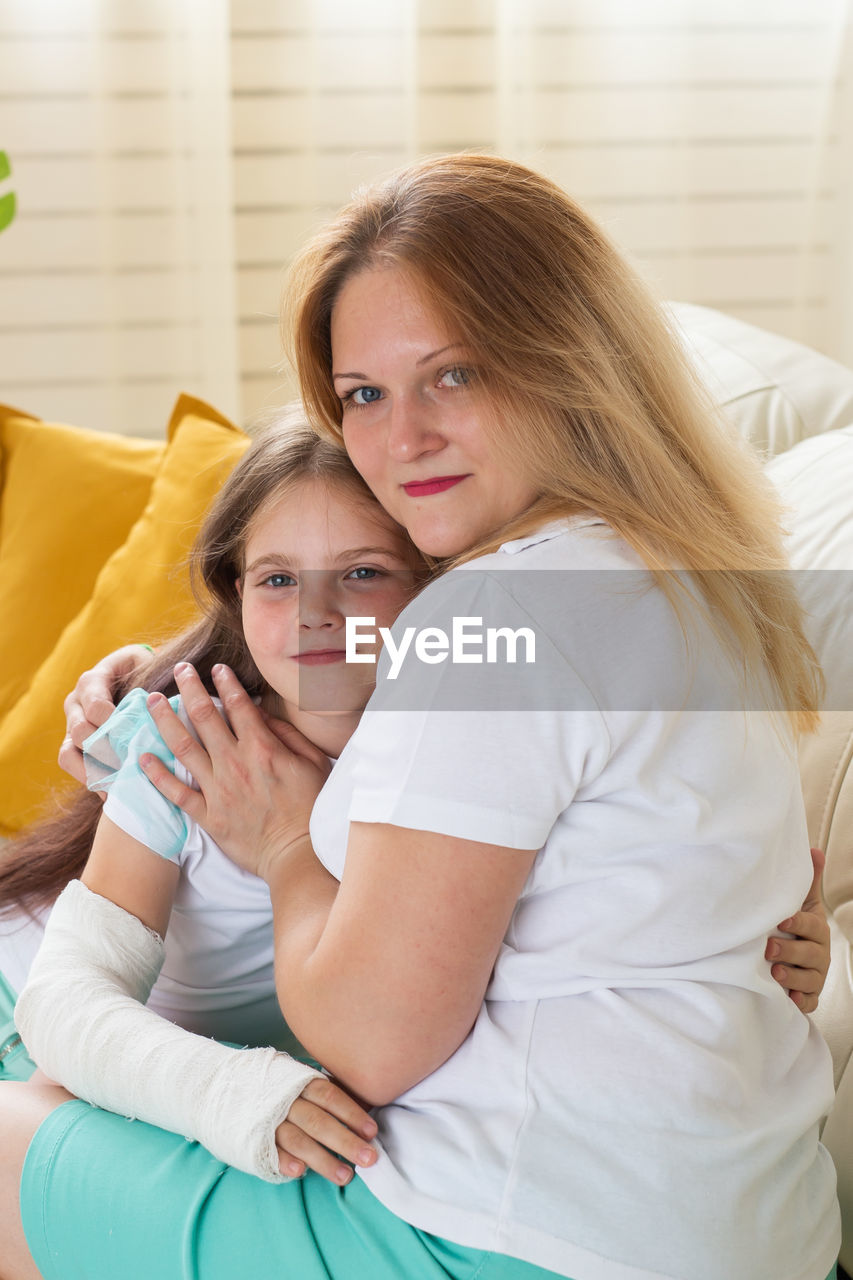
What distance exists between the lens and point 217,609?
1.38 metres

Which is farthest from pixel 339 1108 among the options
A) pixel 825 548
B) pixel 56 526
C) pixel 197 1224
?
pixel 56 526

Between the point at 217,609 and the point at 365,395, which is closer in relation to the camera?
the point at 365,395

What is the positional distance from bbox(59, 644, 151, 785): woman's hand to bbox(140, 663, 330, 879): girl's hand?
154 mm

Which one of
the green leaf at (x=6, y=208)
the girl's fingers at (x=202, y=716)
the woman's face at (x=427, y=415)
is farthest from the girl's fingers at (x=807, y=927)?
the green leaf at (x=6, y=208)

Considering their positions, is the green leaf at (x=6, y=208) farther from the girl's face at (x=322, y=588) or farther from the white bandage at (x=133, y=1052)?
the white bandage at (x=133, y=1052)

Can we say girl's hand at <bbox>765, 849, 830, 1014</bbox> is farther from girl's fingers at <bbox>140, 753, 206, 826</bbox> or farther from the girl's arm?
girl's fingers at <bbox>140, 753, 206, 826</bbox>

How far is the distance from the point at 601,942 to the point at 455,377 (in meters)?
0.46

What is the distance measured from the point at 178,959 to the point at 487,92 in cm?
203

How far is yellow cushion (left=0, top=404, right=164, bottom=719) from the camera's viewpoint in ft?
6.24

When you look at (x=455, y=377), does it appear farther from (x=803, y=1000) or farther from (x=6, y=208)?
(x=6, y=208)

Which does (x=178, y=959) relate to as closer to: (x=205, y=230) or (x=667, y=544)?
(x=667, y=544)

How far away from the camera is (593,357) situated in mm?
932

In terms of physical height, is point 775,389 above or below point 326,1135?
above

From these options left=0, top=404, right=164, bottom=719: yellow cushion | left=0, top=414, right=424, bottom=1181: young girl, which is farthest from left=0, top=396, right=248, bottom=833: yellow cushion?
left=0, top=414, right=424, bottom=1181: young girl
